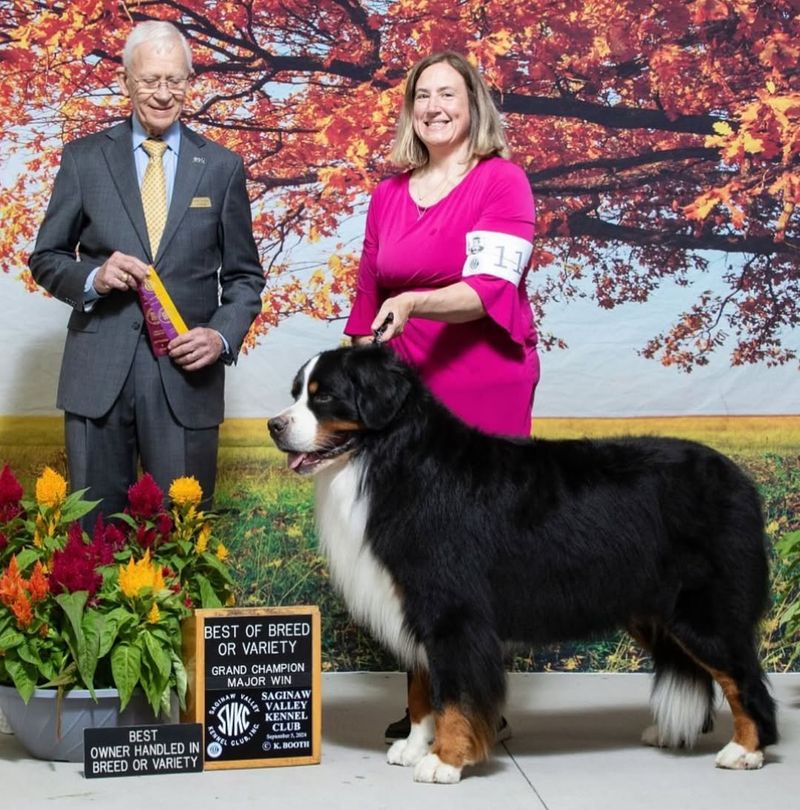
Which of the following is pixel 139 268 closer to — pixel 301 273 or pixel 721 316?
pixel 301 273

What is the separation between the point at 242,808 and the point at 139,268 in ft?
5.14

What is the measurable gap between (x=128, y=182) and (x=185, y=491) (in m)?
0.99

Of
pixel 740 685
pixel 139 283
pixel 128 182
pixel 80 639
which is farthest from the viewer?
pixel 128 182

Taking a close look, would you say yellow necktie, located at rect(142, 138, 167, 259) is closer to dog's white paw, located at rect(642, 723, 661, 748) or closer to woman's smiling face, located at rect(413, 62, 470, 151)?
woman's smiling face, located at rect(413, 62, 470, 151)

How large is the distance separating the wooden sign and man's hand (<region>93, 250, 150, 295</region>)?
3.30ft

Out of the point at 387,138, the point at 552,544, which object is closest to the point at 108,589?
the point at 552,544

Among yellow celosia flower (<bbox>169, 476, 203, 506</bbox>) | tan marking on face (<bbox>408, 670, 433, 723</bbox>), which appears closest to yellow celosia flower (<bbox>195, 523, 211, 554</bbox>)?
yellow celosia flower (<bbox>169, 476, 203, 506</bbox>)

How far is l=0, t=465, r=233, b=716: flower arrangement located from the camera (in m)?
3.11

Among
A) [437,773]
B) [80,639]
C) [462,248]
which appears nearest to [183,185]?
[462,248]

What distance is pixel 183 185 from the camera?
3.63 m

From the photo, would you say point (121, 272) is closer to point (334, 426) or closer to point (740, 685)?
point (334, 426)

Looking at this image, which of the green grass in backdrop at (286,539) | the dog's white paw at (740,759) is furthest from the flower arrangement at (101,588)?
Answer: the dog's white paw at (740,759)

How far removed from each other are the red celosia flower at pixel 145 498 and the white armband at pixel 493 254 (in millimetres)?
1083

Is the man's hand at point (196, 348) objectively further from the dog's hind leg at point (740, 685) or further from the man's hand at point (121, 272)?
the dog's hind leg at point (740, 685)
